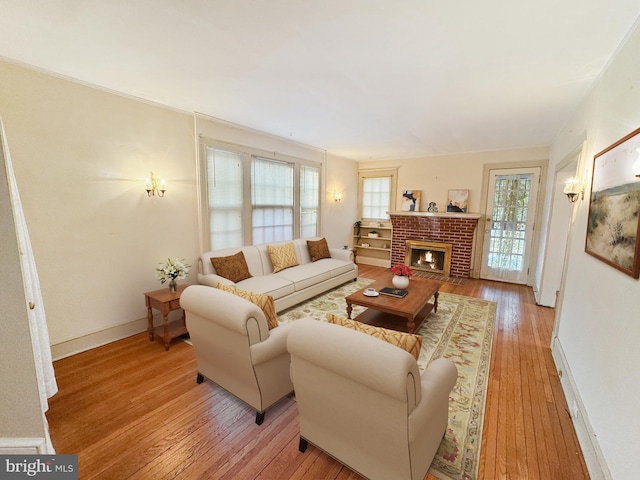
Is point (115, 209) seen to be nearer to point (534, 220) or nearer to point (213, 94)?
point (213, 94)

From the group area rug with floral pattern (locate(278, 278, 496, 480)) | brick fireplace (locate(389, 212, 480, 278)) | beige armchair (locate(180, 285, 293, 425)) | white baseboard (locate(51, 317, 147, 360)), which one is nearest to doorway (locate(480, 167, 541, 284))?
brick fireplace (locate(389, 212, 480, 278))

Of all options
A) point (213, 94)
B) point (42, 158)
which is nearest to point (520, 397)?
point (213, 94)

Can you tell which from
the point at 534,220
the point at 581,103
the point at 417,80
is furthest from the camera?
the point at 534,220

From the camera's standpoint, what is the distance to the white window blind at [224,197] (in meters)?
3.97

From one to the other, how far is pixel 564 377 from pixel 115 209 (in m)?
4.59

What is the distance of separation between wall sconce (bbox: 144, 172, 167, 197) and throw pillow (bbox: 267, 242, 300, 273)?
1670mm

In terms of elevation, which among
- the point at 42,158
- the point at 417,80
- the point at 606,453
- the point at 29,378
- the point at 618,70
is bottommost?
the point at 606,453

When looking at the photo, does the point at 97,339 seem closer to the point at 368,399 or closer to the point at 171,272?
the point at 171,272

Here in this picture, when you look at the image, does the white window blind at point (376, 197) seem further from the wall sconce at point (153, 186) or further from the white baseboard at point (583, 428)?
the wall sconce at point (153, 186)

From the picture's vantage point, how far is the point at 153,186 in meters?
3.25

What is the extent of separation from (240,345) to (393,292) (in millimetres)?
2164

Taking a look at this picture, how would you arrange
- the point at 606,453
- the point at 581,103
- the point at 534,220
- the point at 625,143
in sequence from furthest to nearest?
the point at 534,220 → the point at 581,103 → the point at 625,143 → the point at 606,453

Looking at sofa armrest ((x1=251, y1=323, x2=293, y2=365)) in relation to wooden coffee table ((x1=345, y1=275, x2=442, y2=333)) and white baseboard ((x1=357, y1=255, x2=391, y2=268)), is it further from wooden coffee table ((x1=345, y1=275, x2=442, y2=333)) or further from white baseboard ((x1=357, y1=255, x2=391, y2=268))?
white baseboard ((x1=357, y1=255, x2=391, y2=268))

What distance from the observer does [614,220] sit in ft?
5.67
